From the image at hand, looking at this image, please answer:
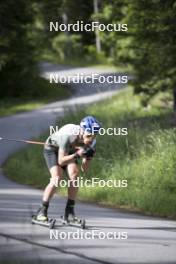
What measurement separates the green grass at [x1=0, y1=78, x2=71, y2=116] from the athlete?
85.5 ft

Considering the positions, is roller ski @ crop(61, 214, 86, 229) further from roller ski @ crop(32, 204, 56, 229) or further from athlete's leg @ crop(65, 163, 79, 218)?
roller ski @ crop(32, 204, 56, 229)

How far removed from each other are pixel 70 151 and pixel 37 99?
106 feet

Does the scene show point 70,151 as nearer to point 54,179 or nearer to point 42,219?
point 54,179

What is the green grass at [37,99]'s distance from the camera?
37.8 m

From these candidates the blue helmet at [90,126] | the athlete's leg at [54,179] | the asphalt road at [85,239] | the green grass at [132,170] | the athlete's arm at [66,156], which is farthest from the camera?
the green grass at [132,170]

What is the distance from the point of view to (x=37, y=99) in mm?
42188

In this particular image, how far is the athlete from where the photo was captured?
9.84 metres

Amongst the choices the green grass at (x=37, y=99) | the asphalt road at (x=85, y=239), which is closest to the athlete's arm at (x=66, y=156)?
the asphalt road at (x=85, y=239)

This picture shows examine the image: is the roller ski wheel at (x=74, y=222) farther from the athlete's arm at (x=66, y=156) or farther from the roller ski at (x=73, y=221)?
→ the athlete's arm at (x=66, y=156)

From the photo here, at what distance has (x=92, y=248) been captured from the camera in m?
8.96

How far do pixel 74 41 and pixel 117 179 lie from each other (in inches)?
2187

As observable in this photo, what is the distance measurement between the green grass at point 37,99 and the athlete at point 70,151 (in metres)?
26.0

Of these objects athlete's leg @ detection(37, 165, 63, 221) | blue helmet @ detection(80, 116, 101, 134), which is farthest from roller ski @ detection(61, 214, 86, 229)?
blue helmet @ detection(80, 116, 101, 134)

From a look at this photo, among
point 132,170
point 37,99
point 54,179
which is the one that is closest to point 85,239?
point 54,179
